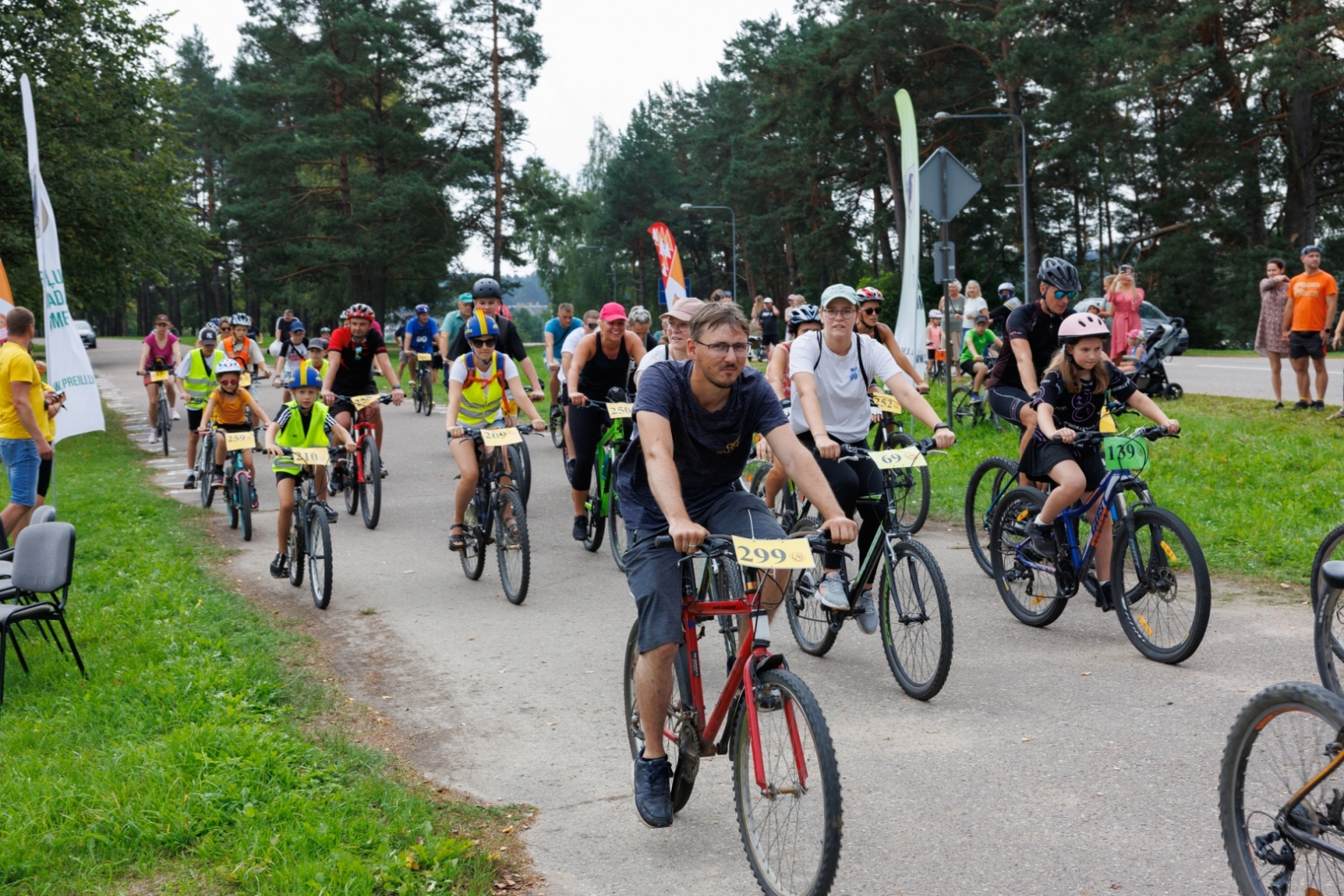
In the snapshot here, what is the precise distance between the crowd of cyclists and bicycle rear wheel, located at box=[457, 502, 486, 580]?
6 cm

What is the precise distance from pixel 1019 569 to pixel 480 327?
4.79 metres

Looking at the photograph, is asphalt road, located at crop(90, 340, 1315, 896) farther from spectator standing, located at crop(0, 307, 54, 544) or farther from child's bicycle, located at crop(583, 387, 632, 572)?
spectator standing, located at crop(0, 307, 54, 544)

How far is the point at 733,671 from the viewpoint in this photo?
388 centimetres

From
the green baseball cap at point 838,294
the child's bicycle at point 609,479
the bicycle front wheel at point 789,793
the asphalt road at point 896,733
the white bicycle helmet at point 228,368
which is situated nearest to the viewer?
the bicycle front wheel at point 789,793

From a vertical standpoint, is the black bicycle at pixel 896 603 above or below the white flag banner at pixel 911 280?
below

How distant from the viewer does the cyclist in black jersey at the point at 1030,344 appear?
743 cm

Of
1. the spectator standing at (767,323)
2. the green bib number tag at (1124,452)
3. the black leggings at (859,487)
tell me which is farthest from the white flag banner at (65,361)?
the spectator standing at (767,323)

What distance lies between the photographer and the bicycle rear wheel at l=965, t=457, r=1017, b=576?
7.82 meters

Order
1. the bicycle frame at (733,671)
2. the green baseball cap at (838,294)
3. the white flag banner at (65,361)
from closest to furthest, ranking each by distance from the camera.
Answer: the bicycle frame at (733,671), the green baseball cap at (838,294), the white flag banner at (65,361)

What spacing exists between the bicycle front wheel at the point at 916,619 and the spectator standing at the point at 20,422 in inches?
254

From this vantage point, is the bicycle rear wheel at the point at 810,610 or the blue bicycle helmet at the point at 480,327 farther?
the blue bicycle helmet at the point at 480,327

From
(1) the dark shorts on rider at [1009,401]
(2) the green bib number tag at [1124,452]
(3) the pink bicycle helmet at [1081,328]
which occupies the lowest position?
(2) the green bib number tag at [1124,452]

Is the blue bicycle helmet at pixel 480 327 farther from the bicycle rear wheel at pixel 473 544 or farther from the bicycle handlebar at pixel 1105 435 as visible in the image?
the bicycle handlebar at pixel 1105 435

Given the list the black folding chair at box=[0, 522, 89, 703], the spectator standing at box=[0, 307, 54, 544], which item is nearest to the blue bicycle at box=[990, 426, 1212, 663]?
the black folding chair at box=[0, 522, 89, 703]
